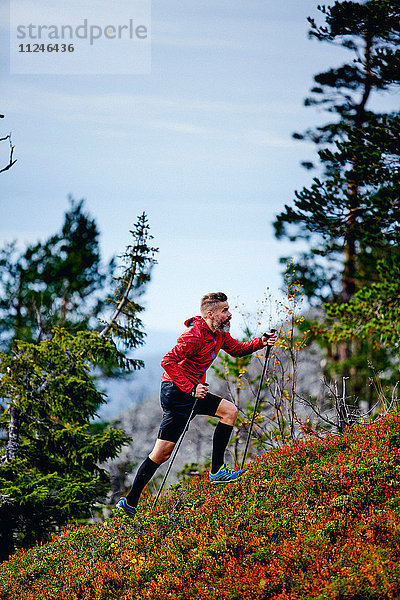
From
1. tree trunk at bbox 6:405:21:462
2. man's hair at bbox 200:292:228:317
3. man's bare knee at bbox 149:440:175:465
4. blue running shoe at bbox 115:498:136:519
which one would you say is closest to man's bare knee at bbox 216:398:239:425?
man's bare knee at bbox 149:440:175:465

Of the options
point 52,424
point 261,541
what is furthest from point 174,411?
point 52,424

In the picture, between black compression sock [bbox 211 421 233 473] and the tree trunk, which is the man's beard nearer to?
black compression sock [bbox 211 421 233 473]

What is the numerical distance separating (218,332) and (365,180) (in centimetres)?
704

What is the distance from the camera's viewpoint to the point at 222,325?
6.37 metres

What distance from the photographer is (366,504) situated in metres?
5.27

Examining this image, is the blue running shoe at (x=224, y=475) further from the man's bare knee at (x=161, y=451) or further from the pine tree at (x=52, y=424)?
the pine tree at (x=52, y=424)

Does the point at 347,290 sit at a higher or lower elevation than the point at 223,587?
higher

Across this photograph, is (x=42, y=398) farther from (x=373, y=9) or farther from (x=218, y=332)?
(x=373, y=9)

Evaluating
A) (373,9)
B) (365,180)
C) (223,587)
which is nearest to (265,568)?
(223,587)

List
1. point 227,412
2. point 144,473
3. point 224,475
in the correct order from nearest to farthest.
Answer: point 144,473 → point 227,412 → point 224,475

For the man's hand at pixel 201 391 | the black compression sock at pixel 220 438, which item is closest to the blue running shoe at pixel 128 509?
the black compression sock at pixel 220 438

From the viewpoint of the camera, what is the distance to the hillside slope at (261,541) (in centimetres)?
440

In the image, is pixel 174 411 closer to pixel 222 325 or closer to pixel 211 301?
pixel 222 325

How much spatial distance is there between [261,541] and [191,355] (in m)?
2.12
